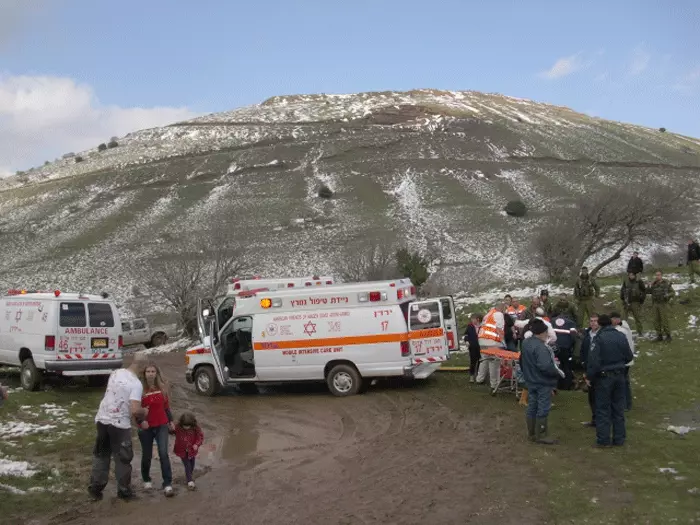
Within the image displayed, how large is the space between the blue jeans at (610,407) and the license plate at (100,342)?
11.0m

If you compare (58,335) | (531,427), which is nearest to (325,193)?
(58,335)

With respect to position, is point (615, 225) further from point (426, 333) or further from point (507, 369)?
point (426, 333)

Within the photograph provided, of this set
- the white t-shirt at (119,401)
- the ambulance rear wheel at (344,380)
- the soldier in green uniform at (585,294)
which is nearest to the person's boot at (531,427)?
the ambulance rear wheel at (344,380)

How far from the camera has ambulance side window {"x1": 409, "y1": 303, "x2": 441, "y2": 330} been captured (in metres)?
14.2

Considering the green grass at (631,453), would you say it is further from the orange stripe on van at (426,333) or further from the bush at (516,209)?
the bush at (516,209)

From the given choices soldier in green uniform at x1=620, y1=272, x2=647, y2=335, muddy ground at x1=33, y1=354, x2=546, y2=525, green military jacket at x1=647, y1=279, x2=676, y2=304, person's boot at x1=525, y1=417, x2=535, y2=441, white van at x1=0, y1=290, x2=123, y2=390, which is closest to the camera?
muddy ground at x1=33, y1=354, x2=546, y2=525

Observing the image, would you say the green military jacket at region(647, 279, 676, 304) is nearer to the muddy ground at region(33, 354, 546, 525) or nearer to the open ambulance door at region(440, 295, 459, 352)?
the open ambulance door at region(440, 295, 459, 352)

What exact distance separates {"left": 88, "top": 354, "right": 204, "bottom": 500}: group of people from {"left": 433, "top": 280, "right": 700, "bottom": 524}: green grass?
4.34 metres

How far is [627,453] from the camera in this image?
28.1ft

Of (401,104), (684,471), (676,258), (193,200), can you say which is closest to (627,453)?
(684,471)

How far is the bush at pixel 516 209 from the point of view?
61844 millimetres

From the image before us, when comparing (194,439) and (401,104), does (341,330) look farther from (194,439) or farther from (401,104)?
(401,104)

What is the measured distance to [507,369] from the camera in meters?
13.5

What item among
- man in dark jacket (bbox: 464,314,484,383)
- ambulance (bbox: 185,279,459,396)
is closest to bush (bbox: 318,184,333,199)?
ambulance (bbox: 185,279,459,396)
